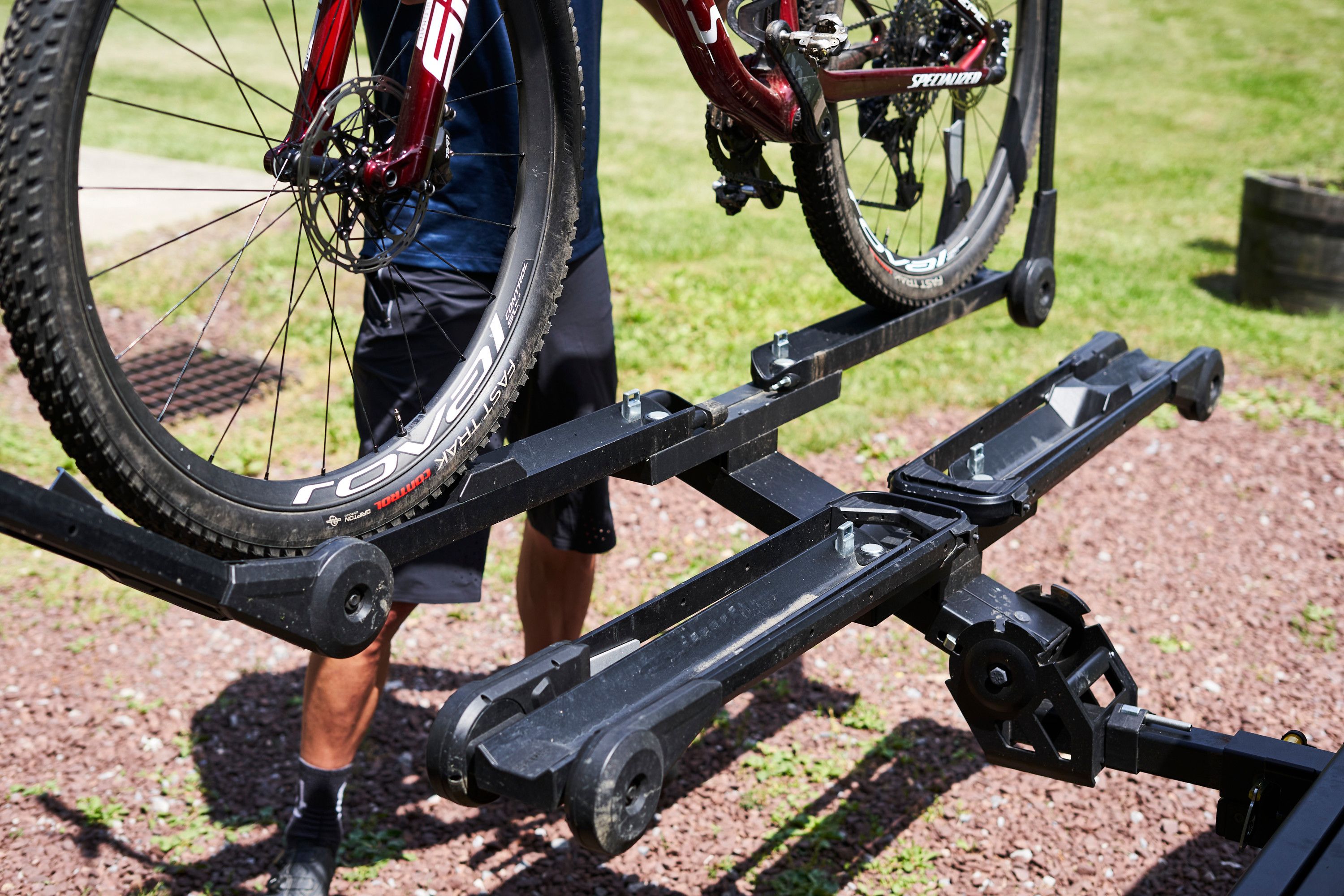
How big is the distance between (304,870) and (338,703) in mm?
361

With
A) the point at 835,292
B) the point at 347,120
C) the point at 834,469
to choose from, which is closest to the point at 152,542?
the point at 347,120

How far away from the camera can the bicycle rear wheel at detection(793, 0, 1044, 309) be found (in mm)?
2684

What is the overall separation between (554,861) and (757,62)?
1.88 metres

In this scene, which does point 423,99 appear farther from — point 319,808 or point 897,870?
point 897,870

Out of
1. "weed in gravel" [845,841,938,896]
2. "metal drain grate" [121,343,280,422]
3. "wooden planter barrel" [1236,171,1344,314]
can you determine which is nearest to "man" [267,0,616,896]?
"weed in gravel" [845,841,938,896]

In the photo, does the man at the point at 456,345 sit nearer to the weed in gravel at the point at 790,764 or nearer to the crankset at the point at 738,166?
the crankset at the point at 738,166

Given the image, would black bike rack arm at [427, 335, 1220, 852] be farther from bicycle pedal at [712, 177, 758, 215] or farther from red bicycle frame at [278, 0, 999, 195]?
red bicycle frame at [278, 0, 999, 195]

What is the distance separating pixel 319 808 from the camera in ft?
9.25

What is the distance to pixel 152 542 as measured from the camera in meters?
1.51

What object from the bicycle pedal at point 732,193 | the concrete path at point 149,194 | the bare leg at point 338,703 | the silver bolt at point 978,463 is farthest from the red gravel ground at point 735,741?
the concrete path at point 149,194

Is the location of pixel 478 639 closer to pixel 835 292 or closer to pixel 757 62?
pixel 757 62

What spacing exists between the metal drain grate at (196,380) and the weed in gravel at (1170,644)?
3.64 metres

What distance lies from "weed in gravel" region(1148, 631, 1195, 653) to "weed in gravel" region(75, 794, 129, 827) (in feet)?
9.55

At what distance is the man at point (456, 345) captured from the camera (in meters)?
2.60
